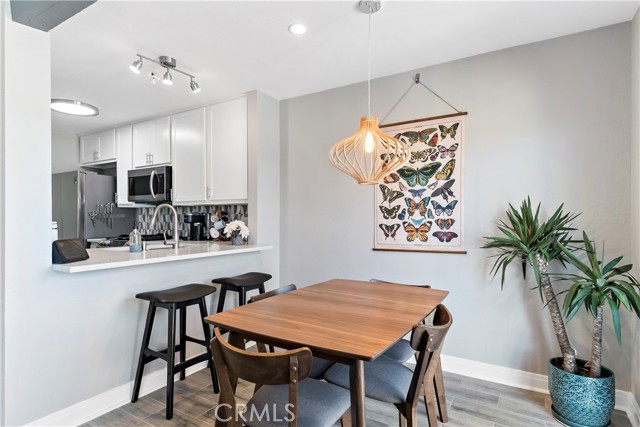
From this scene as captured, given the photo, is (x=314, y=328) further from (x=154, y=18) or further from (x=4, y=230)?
(x=154, y=18)

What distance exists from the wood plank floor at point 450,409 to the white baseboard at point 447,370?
0.15 feet

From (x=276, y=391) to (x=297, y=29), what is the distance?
7.08ft

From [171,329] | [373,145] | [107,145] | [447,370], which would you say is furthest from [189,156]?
[447,370]

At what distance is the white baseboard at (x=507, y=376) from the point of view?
2.09 metres

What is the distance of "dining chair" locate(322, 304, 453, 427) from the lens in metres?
1.32

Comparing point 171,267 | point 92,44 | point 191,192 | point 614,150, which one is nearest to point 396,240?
point 614,150

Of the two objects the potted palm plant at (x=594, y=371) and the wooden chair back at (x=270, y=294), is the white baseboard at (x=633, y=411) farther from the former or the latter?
the wooden chair back at (x=270, y=294)

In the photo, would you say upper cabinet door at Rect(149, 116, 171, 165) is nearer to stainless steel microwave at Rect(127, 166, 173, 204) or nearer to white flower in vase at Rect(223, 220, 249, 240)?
stainless steel microwave at Rect(127, 166, 173, 204)

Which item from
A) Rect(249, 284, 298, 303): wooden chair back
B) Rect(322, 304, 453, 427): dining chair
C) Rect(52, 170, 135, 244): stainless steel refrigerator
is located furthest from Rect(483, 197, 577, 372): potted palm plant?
Rect(52, 170, 135, 244): stainless steel refrigerator

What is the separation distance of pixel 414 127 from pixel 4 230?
2.83 m

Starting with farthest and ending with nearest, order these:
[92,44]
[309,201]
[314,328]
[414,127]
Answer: [309,201] < [414,127] < [92,44] < [314,328]

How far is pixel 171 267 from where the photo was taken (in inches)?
96.9

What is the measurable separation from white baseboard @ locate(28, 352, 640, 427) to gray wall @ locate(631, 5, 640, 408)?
0.44 ft

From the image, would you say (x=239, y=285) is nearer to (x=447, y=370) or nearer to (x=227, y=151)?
(x=227, y=151)
